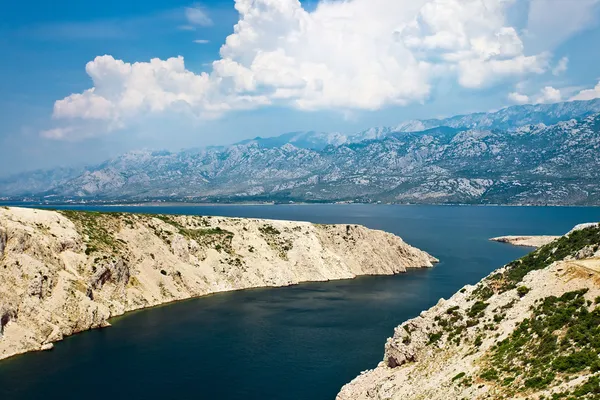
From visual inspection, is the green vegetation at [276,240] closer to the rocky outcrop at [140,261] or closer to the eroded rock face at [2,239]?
the rocky outcrop at [140,261]

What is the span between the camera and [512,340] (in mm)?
51250

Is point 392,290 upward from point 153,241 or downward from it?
downward

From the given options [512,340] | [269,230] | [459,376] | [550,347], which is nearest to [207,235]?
[269,230]

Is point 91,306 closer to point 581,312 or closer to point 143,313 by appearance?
point 143,313

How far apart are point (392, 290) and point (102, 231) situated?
83.1 meters

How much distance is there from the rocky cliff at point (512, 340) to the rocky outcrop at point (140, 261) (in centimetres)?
6433

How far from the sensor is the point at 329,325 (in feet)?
341

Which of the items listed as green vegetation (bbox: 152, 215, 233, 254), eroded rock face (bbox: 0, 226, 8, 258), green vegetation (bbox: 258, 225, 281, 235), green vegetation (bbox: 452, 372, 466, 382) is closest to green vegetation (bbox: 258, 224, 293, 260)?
green vegetation (bbox: 258, 225, 281, 235)

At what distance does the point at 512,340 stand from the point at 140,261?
331 feet

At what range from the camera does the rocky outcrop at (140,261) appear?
9575cm

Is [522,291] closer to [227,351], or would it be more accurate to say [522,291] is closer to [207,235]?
[227,351]

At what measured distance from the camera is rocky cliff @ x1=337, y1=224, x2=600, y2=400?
42438 mm

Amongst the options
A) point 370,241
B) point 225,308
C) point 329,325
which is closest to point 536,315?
point 329,325

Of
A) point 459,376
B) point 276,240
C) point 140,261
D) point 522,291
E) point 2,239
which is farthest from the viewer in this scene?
point 276,240
